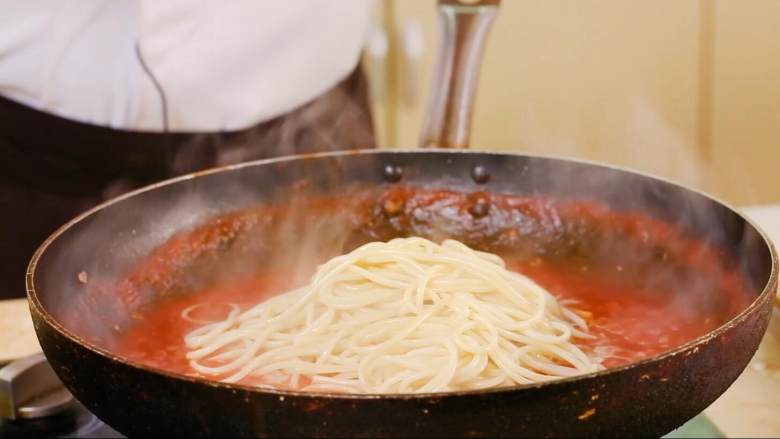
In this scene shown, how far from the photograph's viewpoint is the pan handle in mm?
1523

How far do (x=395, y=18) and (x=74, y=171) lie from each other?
1.86 metres

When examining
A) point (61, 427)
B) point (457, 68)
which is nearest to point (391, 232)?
point (457, 68)

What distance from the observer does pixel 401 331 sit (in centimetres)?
118

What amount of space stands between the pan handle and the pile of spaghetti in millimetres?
275

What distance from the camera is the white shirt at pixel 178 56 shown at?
204 cm

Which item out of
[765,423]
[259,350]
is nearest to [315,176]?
[259,350]

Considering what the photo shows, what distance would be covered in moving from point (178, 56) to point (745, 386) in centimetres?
148

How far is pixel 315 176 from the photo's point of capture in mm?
1499

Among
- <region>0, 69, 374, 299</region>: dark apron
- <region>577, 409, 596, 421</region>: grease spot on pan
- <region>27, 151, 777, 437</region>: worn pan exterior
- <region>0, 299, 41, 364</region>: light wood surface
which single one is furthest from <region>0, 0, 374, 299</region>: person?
<region>577, 409, 596, 421</region>: grease spot on pan

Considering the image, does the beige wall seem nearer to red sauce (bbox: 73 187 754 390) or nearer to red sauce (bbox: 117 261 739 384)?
red sauce (bbox: 73 187 754 390)

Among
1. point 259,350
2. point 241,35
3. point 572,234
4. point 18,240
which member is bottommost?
point 18,240

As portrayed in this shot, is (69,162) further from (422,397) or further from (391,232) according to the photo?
(422,397)

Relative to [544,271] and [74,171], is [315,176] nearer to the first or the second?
[544,271]

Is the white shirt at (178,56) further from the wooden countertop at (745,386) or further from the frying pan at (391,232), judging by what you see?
the frying pan at (391,232)
